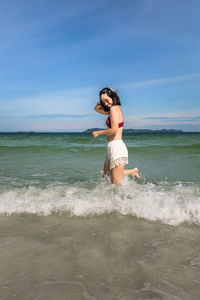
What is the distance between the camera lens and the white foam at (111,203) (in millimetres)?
3780

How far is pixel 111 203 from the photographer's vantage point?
13.6ft

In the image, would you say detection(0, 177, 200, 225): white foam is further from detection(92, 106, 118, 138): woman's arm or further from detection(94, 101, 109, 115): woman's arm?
detection(94, 101, 109, 115): woman's arm

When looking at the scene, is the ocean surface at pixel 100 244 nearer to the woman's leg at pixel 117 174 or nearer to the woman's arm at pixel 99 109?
the woman's leg at pixel 117 174

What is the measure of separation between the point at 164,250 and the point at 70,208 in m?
1.84

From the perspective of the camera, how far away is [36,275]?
2.24 meters

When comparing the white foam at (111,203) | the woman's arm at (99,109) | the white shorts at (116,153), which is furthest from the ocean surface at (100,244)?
the woman's arm at (99,109)

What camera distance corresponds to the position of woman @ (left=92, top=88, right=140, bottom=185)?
15.1 ft

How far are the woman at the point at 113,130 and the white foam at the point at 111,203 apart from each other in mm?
413

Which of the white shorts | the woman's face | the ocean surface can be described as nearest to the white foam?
the ocean surface

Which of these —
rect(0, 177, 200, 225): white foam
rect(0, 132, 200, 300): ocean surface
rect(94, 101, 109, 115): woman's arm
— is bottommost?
rect(0, 132, 200, 300): ocean surface

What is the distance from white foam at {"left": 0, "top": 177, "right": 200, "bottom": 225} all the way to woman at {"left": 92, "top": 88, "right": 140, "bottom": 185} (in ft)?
1.36

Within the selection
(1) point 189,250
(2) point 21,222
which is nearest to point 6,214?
(2) point 21,222

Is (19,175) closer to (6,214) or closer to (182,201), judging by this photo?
(6,214)

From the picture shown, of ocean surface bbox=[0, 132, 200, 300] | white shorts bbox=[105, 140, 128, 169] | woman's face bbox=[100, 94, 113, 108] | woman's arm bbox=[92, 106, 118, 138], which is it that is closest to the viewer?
ocean surface bbox=[0, 132, 200, 300]
